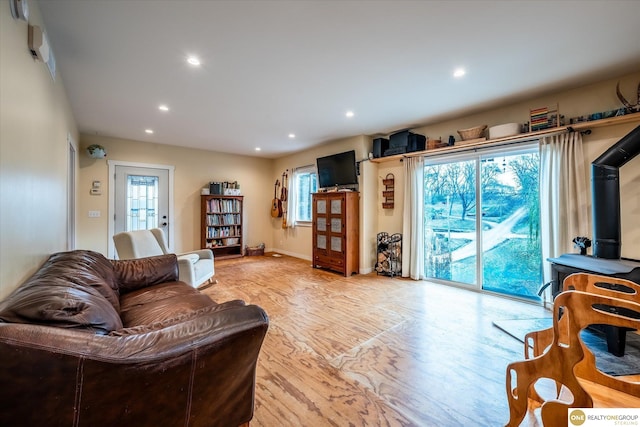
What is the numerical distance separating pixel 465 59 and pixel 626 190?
6.92ft

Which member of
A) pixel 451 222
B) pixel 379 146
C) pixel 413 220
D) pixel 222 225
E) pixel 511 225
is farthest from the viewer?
pixel 222 225

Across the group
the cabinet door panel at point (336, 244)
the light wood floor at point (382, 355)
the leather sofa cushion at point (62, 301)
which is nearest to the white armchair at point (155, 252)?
the light wood floor at point (382, 355)

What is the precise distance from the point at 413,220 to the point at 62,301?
4032mm

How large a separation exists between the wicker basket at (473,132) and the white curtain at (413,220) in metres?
0.68

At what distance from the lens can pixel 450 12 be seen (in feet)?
5.72

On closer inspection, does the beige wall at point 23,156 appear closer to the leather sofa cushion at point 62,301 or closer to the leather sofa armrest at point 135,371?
the leather sofa cushion at point 62,301

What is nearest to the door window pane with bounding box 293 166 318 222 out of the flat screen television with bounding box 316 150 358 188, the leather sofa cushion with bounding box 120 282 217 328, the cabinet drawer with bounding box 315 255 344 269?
the flat screen television with bounding box 316 150 358 188

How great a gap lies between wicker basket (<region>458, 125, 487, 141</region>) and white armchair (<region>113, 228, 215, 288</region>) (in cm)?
388

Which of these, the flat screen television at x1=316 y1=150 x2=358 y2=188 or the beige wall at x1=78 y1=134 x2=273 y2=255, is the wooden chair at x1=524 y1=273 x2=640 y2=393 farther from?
the beige wall at x1=78 y1=134 x2=273 y2=255

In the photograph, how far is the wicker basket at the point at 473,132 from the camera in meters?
3.42

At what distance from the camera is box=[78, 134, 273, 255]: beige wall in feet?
15.0

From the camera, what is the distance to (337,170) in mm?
4906

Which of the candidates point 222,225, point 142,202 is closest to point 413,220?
point 222,225

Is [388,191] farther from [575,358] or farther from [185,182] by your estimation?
[185,182]
